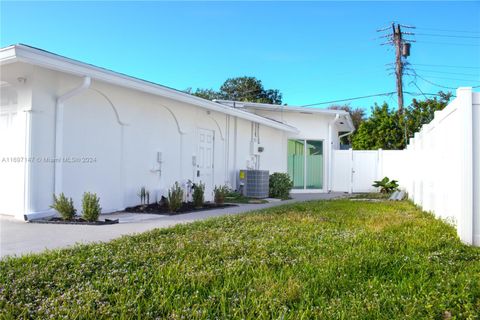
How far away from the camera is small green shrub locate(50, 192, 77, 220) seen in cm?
702

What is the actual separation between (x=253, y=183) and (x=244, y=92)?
30.7m

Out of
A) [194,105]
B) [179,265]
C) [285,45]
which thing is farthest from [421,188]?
[285,45]

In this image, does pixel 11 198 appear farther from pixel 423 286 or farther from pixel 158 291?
pixel 423 286

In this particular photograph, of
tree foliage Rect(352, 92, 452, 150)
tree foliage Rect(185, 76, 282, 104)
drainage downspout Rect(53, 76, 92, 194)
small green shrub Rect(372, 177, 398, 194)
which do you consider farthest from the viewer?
tree foliage Rect(185, 76, 282, 104)

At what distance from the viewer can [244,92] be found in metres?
42.9

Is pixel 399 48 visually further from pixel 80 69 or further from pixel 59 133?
pixel 59 133

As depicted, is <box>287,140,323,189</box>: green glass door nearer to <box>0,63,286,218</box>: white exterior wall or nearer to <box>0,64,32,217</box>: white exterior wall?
<box>0,63,286,218</box>: white exterior wall

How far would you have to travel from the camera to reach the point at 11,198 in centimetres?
753

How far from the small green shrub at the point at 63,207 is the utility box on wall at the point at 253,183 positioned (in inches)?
271

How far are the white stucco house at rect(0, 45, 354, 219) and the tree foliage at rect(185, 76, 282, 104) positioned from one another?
30.1 metres

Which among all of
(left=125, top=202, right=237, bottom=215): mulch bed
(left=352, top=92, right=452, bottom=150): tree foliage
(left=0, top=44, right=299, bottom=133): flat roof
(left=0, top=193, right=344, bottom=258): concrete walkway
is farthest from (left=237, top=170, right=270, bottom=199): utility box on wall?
(left=352, top=92, right=452, bottom=150): tree foliage

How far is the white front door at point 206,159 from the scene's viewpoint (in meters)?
11.7

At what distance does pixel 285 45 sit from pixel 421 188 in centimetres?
1132

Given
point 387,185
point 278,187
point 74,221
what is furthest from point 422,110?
point 74,221
